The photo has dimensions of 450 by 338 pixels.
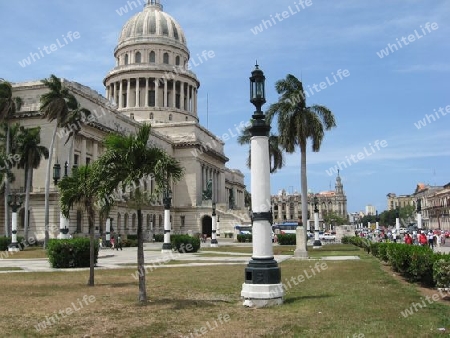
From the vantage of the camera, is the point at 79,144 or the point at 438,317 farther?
the point at 79,144

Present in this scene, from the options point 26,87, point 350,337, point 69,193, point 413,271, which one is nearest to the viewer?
point 350,337

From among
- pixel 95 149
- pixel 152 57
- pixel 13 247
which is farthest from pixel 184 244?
pixel 152 57

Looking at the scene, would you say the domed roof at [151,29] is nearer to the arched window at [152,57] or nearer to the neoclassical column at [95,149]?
the arched window at [152,57]

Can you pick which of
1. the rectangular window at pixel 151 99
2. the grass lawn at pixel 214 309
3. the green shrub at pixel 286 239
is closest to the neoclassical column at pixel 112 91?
the rectangular window at pixel 151 99

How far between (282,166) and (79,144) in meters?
25.7

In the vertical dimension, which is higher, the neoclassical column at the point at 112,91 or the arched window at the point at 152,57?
the arched window at the point at 152,57

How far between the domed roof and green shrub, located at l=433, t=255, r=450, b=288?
91.4 metres

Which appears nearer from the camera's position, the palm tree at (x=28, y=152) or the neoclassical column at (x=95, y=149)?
the palm tree at (x=28, y=152)

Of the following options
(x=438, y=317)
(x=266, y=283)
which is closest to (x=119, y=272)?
(x=266, y=283)

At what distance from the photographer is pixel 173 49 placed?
329 ft

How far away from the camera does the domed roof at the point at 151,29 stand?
99438 mm

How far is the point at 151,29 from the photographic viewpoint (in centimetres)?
10025

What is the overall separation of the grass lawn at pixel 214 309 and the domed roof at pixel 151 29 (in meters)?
86.4

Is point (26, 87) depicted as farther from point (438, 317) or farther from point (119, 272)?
point (438, 317)
